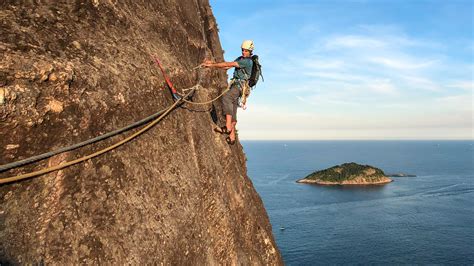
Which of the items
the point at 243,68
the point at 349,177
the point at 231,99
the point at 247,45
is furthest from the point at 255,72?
the point at 349,177

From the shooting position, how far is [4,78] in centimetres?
524

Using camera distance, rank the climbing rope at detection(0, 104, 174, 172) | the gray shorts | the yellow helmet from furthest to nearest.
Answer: the gray shorts → the yellow helmet → the climbing rope at detection(0, 104, 174, 172)

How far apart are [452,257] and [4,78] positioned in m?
76.1

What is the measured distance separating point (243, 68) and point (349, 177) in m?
146

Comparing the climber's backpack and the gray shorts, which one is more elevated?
the climber's backpack

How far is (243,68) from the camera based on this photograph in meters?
11.6

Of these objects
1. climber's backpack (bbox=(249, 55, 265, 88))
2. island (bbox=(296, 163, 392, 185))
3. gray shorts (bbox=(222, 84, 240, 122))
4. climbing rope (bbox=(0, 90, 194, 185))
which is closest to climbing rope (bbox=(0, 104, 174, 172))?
climbing rope (bbox=(0, 90, 194, 185))

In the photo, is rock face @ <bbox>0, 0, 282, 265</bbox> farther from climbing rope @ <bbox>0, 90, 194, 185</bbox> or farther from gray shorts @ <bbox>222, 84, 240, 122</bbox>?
gray shorts @ <bbox>222, 84, 240, 122</bbox>

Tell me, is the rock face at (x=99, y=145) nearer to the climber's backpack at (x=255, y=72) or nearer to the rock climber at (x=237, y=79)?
the rock climber at (x=237, y=79)

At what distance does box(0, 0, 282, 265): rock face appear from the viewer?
5309 mm

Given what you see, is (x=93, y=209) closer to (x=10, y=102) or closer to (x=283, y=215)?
(x=10, y=102)

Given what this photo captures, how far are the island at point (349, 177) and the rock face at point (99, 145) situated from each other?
476ft

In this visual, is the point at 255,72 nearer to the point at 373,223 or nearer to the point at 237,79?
the point at 237,79

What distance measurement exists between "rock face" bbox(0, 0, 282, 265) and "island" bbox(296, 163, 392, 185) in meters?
145
